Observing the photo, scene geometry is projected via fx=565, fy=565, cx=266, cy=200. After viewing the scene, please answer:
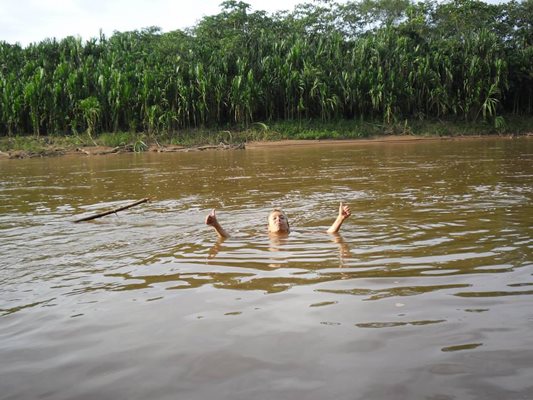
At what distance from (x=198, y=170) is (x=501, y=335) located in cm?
1448

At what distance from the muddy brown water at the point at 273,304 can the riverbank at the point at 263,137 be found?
69.1 feet

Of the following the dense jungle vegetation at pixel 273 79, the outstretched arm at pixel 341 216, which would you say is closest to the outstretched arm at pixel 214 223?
the outstretched arm at pixel 341 216

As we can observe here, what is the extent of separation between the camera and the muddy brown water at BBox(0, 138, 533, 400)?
273cm

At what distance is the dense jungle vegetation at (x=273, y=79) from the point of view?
105ft

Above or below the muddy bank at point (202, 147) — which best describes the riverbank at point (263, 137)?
above

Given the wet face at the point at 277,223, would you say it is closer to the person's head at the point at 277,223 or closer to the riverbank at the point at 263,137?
the person's head at the point at 277,223

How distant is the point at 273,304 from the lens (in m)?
3.89

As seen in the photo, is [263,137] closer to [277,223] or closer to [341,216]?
[277,223]

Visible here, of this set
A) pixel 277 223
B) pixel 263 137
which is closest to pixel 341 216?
pixel 277 223

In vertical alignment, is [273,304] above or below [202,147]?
below

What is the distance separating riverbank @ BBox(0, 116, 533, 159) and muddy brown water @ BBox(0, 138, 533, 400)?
21.1 meters

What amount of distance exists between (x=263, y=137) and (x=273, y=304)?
93.0 feet

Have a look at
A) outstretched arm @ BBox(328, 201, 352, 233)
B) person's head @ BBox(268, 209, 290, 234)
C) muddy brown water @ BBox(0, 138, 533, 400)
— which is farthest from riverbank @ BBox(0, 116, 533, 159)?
outstretched arm @ BBox(328, 201, 352, 233)

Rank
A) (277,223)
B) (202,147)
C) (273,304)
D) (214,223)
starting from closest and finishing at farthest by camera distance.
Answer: (273,304), (214,223), (277,223), (202,147)
